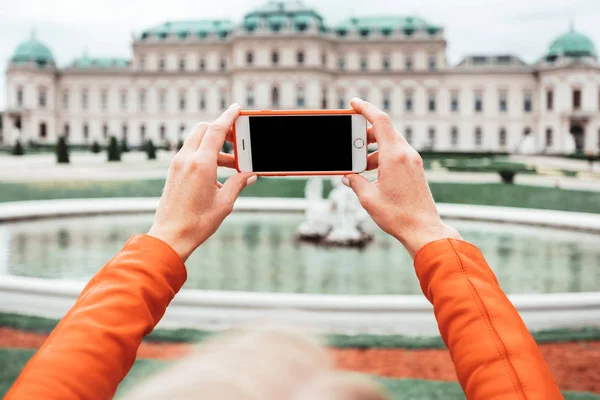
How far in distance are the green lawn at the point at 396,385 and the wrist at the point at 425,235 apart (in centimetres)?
176

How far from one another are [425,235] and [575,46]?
45.8 metres

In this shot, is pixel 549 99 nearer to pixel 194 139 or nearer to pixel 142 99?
pixel 142 99

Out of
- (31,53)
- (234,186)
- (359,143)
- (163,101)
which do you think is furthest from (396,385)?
(31,53)

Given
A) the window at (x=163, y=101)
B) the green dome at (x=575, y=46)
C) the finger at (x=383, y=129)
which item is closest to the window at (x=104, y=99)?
the window at (x=163, y=101)

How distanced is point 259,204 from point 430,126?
34.9m

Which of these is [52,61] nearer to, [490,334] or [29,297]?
[29,297]

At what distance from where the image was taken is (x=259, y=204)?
10.9 meters

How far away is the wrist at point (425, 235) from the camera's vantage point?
1040 mm

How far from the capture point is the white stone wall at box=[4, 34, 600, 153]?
41.8 meters

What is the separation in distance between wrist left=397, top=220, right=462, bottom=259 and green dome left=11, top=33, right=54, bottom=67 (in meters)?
47.6

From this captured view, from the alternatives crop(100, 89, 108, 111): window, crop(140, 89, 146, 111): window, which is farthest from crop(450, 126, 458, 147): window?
crop(100, 89, 108, 111): window

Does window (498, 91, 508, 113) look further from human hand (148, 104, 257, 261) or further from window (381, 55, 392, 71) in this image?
human hand (148, 104, 257, 261)

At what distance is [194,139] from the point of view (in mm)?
1192

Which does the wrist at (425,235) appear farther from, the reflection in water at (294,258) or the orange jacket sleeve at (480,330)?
the reflection in water at (294,258)
